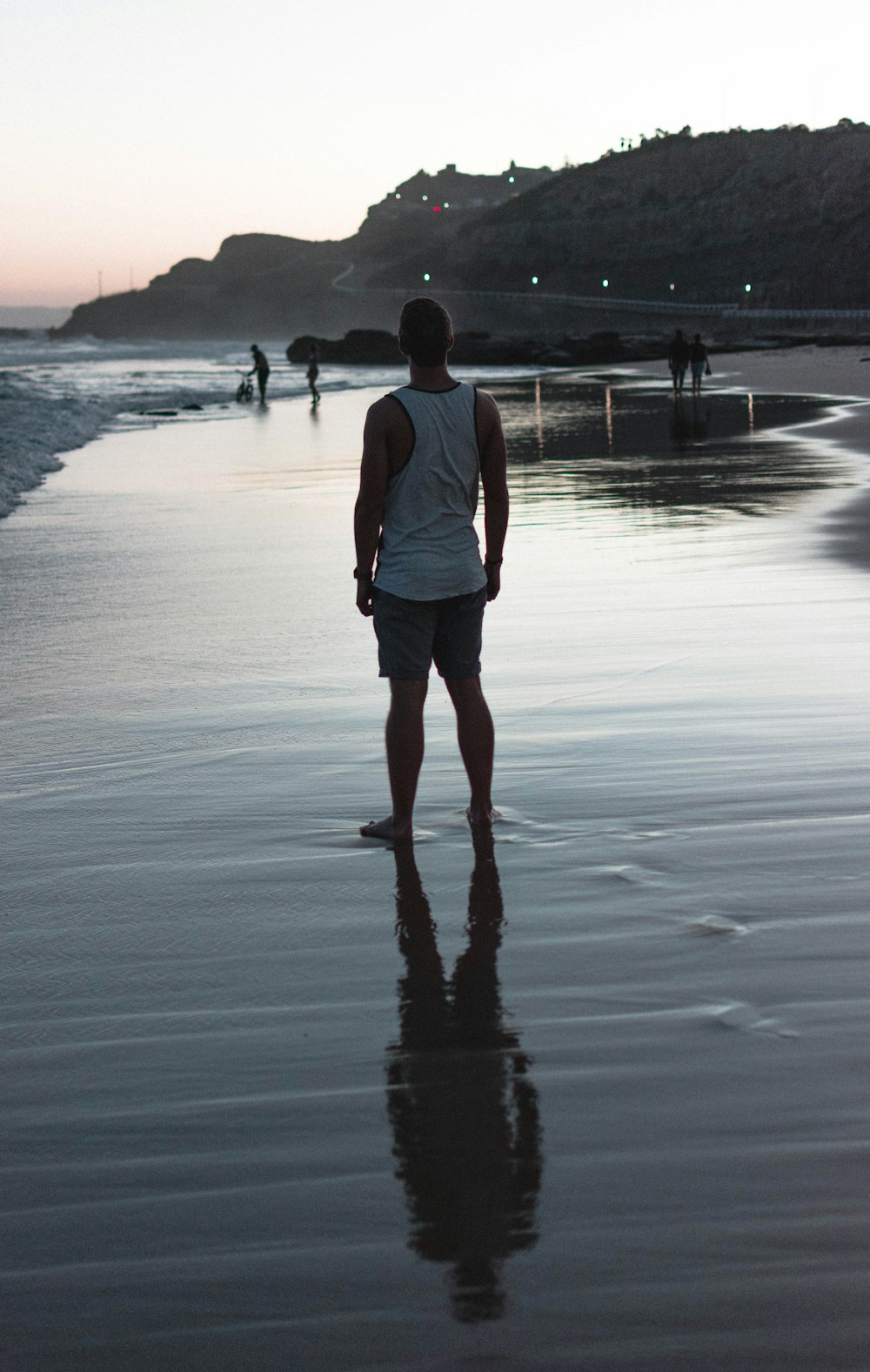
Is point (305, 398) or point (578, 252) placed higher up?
point (578, 252)

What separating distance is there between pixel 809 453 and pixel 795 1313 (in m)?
16.5

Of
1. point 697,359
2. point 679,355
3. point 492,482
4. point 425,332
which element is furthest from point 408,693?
point 697,359

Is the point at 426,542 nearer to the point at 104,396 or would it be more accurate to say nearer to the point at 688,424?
the point at 688,424

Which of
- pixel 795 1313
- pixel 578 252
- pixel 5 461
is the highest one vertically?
pixel 578 252

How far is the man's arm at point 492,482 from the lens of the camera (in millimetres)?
4504

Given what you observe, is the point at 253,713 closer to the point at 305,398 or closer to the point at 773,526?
the point at 773,526

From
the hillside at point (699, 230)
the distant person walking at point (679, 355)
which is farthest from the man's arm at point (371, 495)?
the hillside at point (699, 230)

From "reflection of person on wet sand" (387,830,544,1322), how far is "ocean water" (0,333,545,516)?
12681mm

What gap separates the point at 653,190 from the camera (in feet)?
614

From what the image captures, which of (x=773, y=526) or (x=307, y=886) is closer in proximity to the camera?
(x=307, y=886)

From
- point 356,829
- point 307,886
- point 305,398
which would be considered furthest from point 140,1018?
point 305,398

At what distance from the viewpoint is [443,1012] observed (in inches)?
129

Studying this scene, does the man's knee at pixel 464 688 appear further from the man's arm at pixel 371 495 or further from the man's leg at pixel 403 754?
the man's arm at pixel 371 495

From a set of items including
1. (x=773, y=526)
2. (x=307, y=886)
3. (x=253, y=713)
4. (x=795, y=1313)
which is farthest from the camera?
(x=773, y=526)
